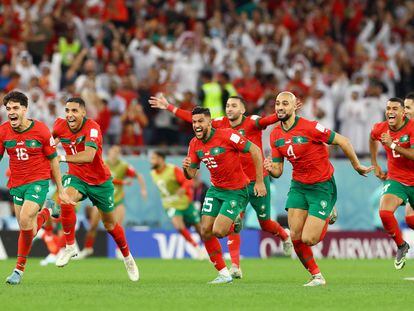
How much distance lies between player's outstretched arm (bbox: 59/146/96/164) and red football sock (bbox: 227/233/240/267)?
2.95m

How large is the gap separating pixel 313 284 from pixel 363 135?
13503 millimetres

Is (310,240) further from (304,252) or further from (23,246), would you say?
(23,246)

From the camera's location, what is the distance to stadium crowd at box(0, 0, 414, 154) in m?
26.9

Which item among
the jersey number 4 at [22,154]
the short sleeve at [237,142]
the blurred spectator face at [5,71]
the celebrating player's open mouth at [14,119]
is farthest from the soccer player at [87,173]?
the blurred spectator face at [5,71]

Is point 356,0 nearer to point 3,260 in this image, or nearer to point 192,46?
point 192,46

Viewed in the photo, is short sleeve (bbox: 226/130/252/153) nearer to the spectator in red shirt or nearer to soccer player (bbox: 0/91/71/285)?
soccer player (bbox: 0/91/71/285)

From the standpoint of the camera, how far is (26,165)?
15.6 meters

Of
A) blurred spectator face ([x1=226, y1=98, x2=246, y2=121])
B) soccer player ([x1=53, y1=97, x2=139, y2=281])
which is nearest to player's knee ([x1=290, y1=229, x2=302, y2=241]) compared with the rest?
soccer player ([x1=53, y1=97, x2=139, y2=281])

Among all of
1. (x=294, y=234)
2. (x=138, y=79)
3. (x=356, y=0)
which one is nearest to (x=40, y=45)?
(x=138, y=79)

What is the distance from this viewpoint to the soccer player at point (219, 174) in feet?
52.9

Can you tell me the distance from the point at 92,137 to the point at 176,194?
8870 mm

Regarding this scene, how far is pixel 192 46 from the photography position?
28.8 m

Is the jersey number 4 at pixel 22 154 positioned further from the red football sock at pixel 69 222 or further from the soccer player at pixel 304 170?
the soccer player at pixel 304 170

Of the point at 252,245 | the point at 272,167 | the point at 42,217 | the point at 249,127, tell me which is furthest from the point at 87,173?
the point at 252,245
